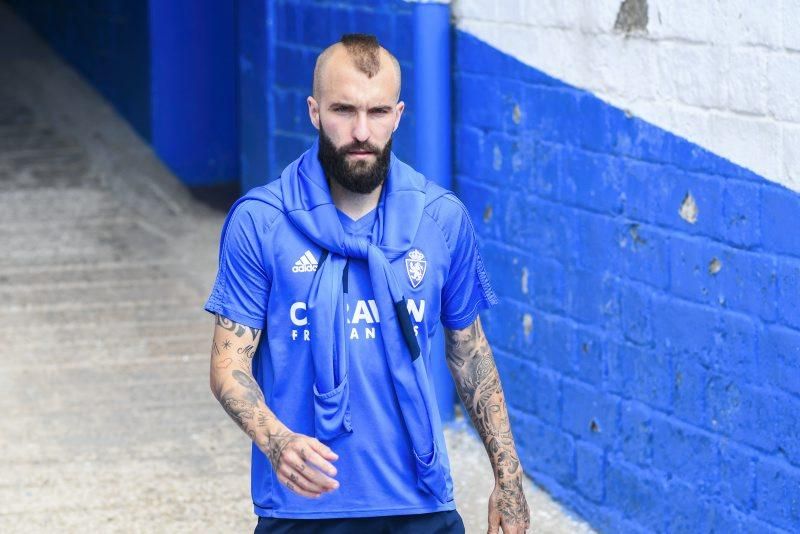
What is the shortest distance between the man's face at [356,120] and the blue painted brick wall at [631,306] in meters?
1.44

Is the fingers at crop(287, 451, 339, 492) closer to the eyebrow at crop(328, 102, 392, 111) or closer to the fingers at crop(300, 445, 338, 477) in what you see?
the fingers at crop(300, 445, 338, 477)

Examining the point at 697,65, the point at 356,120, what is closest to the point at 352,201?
the point at 356,120

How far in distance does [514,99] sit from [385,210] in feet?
8.12

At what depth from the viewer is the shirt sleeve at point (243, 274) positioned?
12.6 feet

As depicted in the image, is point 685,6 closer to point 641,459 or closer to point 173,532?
point 641,459

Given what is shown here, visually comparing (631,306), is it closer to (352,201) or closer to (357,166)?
(352,201)

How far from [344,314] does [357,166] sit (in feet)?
1.20

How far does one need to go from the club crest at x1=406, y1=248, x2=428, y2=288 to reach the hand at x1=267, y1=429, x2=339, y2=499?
0.52m

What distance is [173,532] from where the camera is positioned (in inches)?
235

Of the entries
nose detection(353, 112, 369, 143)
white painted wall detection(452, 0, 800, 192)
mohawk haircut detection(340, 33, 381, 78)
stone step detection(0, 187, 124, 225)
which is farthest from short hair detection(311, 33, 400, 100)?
stone step detection(0, 187, 124, 225)

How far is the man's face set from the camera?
12.5 ft

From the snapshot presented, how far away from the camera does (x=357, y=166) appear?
12.6ft

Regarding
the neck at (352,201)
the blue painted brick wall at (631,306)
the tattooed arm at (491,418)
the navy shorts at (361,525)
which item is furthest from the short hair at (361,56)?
the blue painted brick wall at (631,306)

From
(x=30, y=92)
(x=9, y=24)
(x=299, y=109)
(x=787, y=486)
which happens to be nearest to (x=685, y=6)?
(x=787, y=486)
